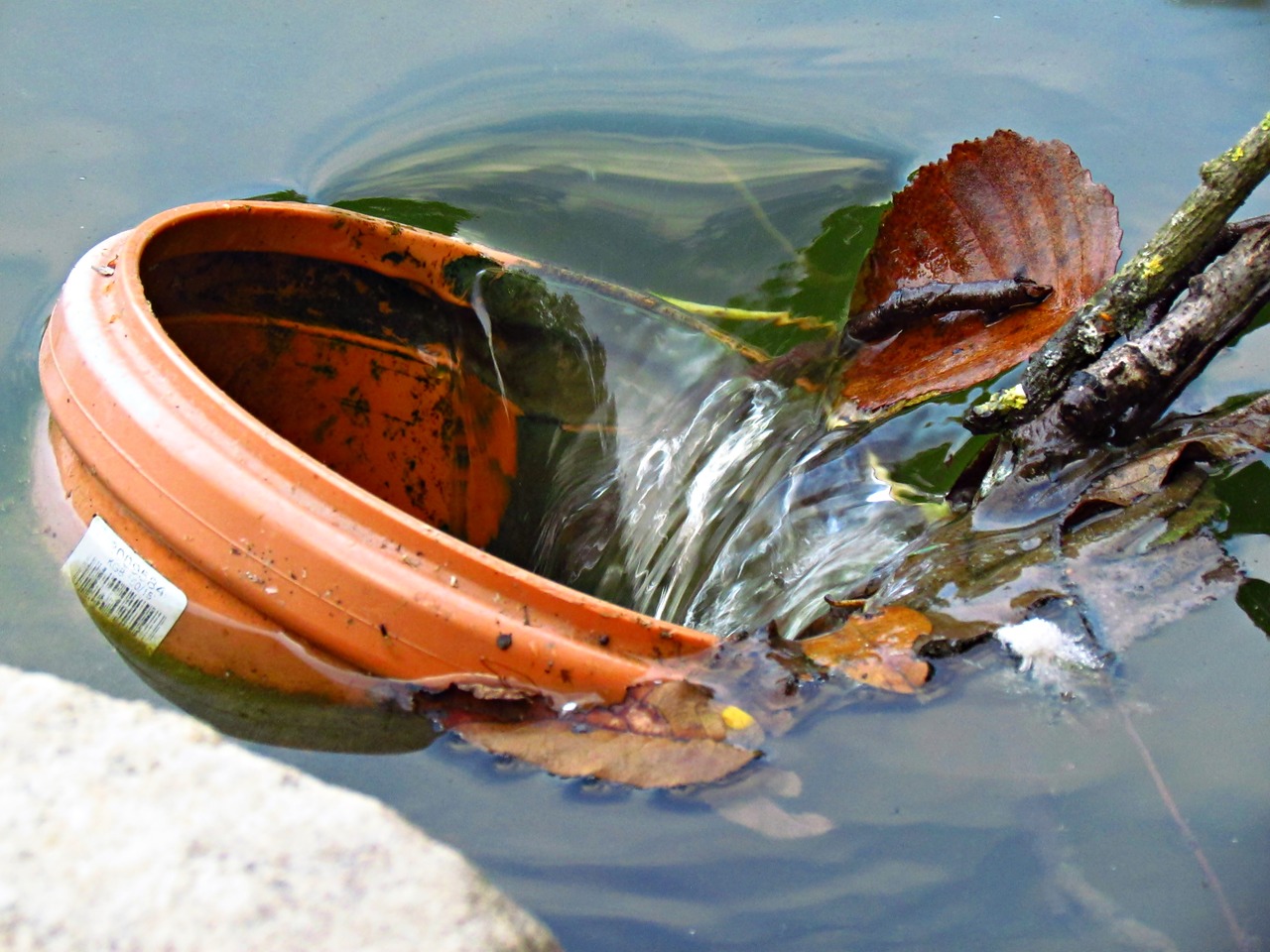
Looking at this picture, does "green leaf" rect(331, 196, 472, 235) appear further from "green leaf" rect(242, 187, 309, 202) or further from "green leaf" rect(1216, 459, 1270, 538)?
"green leaf" rect(1216, 459, 1270, 538)

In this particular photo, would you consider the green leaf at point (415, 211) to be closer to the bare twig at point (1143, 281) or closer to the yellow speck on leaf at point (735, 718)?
the bare twig at point (1143, 281)

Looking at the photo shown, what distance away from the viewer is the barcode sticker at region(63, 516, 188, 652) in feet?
3.22

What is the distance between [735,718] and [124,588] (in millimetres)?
619

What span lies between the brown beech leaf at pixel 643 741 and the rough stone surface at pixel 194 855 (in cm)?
16

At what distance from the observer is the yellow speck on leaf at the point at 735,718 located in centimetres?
92

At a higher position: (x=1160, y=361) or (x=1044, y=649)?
(x=1160, y=361)

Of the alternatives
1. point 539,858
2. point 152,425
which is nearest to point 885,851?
point 539,858

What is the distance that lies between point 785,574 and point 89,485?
2.71 ft

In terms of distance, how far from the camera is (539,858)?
34.1 inches

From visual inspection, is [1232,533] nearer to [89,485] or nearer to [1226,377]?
[1226,377]

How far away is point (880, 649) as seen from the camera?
0.96 metres

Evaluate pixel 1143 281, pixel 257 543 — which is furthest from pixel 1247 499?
pixel 257 543

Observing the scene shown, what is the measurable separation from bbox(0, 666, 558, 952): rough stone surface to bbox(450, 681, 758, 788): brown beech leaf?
0.16 metres

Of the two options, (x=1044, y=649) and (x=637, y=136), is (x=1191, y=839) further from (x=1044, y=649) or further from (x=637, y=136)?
(x=637, y=136)
